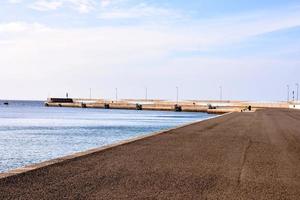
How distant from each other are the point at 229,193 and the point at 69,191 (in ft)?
10.1

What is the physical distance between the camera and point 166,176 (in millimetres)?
11812

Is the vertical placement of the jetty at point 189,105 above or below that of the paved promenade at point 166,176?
below

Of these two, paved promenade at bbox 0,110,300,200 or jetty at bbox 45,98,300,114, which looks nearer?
paved promenade at bbox 0,110,300,200

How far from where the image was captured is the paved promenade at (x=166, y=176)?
9680 mm

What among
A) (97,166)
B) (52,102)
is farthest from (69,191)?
(52,102)

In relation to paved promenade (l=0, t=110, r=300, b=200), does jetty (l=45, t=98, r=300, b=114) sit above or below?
below

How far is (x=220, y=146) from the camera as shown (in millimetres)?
19672

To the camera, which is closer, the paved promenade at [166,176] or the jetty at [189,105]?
the paved promenade at [166,176]

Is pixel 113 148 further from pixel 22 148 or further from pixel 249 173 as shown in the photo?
pixel 22 148

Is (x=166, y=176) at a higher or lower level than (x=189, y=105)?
higher

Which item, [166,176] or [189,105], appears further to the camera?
[189,105]

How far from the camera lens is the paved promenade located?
968 cm

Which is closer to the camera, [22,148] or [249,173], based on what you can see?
[249,173]

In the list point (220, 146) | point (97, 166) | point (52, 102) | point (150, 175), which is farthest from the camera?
point (52, 102)
